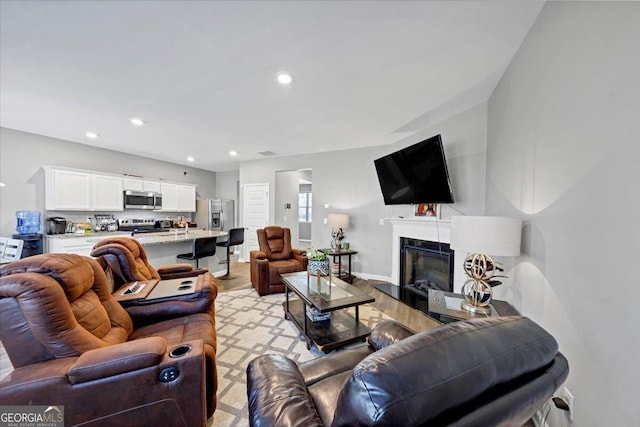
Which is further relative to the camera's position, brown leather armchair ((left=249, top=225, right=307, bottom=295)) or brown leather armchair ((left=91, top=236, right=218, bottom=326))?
brown leather armchair ((left=249, top=225, right=307, bottom=295))

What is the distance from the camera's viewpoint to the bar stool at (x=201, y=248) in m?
3.81

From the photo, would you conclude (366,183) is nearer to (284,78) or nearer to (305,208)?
(284,78)

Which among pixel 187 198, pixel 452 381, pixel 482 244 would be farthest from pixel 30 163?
pixel 482 244

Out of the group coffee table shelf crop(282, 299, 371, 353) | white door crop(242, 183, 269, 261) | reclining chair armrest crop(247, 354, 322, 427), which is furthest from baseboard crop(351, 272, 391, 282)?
reclining chair armrest crop(247, 354, 322, 427)

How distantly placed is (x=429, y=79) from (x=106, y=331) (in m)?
3.27

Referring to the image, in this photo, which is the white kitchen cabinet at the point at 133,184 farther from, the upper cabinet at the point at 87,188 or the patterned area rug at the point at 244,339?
the patterned area rug at the point at 244,339

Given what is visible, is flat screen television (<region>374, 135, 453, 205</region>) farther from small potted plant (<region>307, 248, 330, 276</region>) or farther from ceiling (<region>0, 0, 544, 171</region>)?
small potted plant (<region>307, 248, 330, 276</region>)

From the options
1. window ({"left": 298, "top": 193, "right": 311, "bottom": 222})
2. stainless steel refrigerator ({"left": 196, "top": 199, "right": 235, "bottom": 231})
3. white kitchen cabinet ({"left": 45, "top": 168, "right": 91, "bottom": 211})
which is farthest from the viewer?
window ({"left": 298, "top": 193, "right": 311, "bottom": 222})

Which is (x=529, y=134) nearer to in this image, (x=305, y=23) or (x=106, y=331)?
(x=305, y=23)

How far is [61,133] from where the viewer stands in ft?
13.8

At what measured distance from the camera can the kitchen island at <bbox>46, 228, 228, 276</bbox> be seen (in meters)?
3.51

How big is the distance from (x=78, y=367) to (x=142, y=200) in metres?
5.48

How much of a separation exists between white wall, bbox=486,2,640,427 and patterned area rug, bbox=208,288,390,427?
70.7 inches

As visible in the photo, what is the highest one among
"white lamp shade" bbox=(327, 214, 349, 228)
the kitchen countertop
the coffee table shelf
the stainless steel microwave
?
the stainless steel microwave
